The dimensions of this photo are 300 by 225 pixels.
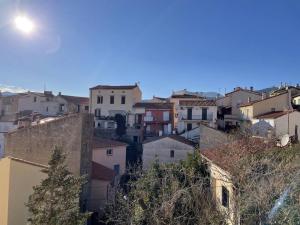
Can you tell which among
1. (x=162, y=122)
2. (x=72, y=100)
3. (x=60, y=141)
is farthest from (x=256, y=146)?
(x=72, y=100)

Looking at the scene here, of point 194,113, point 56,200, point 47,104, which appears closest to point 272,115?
point 194,113

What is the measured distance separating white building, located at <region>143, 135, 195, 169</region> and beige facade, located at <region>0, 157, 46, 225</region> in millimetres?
19372

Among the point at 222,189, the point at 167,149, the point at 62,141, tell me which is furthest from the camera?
the point at 167,149

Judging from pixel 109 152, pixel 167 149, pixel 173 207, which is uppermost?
pixel 167 149

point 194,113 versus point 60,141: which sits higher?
point 194,113

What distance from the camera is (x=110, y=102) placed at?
53.3 meters

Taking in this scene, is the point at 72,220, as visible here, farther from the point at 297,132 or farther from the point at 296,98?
the point at 296,98

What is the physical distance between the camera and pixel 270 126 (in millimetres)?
35031

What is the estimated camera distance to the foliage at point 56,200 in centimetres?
1338

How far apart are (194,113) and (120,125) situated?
10.8 metres

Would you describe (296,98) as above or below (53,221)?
above

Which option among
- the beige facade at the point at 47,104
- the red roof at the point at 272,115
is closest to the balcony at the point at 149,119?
the beige facade at the point at 47,104

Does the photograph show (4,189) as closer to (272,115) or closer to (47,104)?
(272,115)

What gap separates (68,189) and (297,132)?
2676 cm
